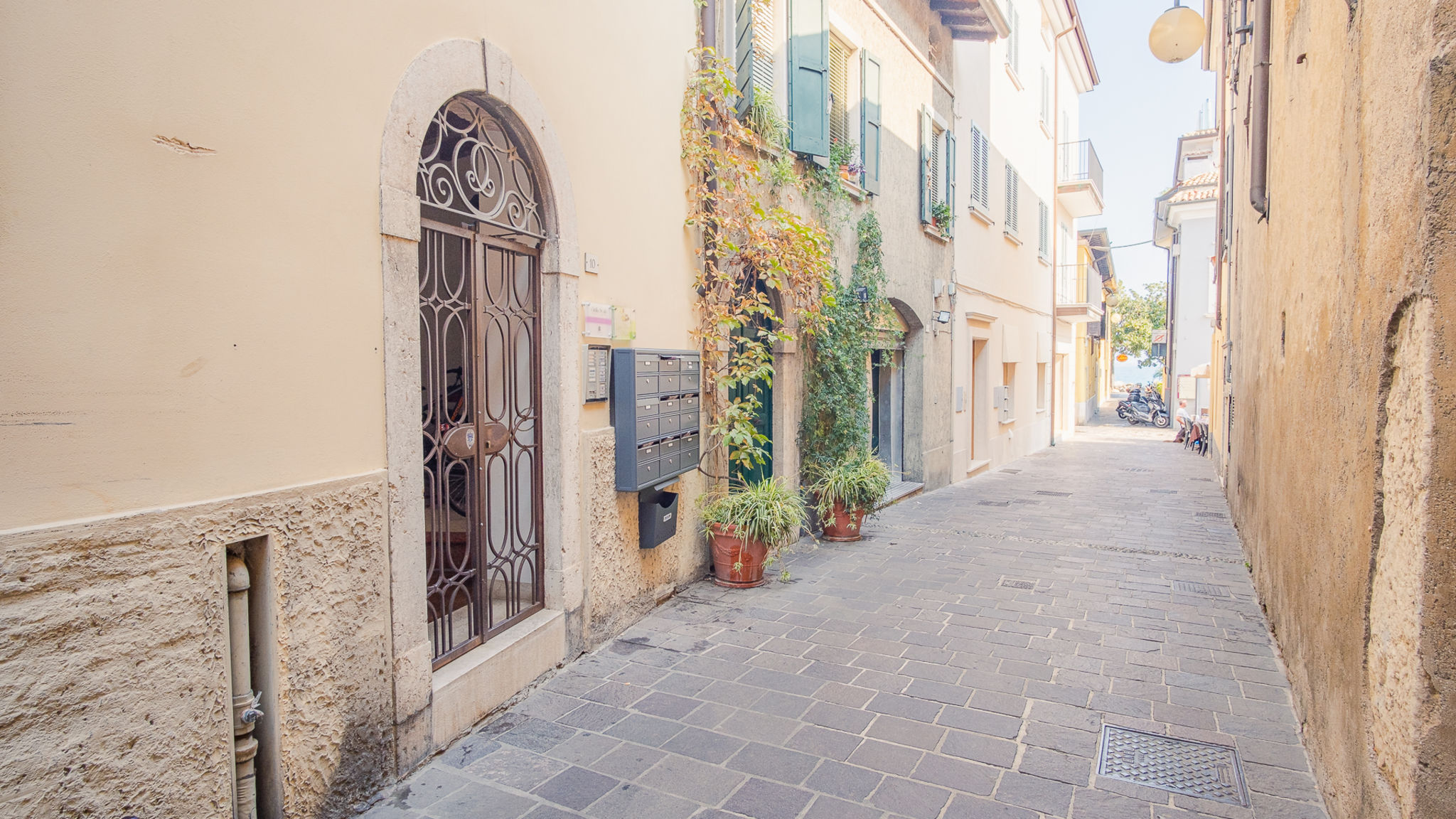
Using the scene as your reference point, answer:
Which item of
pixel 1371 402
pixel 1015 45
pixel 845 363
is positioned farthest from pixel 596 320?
pixel 1015 45

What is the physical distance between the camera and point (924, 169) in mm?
10547

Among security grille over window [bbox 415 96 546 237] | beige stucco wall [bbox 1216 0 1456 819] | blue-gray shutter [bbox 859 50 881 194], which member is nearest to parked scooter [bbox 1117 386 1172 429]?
blue-gray shutter [bbox 859 50 881 194]

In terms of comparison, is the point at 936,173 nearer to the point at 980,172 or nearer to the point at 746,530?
the point at 980,172

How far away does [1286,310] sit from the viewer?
14.2ft

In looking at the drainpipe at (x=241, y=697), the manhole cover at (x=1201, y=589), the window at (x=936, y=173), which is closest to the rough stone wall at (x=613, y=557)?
the drainpipe at (x=241, y=697)

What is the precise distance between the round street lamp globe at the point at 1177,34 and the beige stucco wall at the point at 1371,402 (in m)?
4.07

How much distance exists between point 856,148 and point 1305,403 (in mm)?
5941

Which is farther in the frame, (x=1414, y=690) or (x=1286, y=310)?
(x=1286, y=310)

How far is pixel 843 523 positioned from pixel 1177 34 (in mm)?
5934

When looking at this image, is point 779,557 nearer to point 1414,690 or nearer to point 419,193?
point 419,193

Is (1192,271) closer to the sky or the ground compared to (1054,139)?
closer to the ground

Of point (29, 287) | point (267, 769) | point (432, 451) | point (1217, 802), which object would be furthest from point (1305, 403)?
point (29, 287)

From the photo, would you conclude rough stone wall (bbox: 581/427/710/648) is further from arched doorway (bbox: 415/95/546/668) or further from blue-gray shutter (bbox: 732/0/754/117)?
blue-gray shutter (bbox: 732/0/754/117)

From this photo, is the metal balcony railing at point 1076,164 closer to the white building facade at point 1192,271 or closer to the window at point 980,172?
the white building facade at point 1192,271
